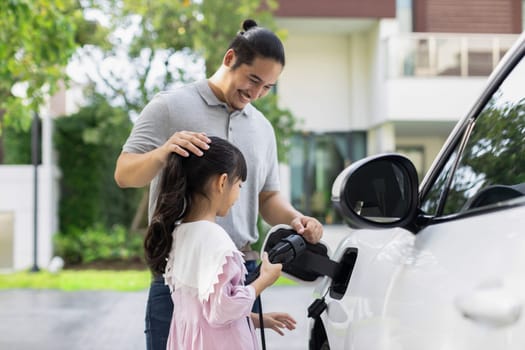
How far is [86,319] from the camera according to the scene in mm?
7879

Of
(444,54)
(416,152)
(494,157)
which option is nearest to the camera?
(494,157)

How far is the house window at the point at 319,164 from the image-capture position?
15805 millimetres

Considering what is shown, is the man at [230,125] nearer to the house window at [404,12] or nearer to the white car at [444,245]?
the white car at [444,245]

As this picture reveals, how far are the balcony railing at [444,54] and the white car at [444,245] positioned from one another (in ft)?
42.0

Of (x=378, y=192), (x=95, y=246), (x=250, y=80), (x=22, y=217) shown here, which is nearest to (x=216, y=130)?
(x=250, y=80)

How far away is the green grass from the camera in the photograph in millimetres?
10297

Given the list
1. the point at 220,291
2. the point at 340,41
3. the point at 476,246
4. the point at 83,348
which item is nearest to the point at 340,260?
the point at 220,291

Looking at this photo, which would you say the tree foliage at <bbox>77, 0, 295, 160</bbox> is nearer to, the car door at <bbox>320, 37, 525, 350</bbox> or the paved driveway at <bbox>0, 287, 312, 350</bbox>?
the paved driveway at <bbox>0, 287, 312, 350</bbox>

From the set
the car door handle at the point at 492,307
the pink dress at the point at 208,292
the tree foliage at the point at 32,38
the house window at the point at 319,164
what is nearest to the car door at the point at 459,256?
the car door handle at the point at 492,307

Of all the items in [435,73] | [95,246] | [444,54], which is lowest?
[95,246]

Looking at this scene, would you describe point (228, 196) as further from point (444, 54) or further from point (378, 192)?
point (444, 54)

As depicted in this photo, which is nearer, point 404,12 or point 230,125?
point 230,125

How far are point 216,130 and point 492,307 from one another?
1492 mm

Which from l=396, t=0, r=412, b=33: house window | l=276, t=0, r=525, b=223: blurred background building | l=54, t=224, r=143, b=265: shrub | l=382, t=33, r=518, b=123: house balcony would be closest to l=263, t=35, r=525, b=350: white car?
l=54, t=224, r=143, b=265: shrub
